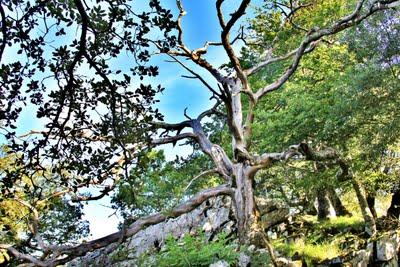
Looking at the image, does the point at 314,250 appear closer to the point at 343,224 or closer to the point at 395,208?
the point at 343,224

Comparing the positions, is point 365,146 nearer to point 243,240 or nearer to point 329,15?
point 243,240

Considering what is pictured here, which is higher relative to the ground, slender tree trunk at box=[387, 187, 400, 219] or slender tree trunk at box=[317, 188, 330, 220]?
slender tree trunk at box=[317, 188, 330, 220]

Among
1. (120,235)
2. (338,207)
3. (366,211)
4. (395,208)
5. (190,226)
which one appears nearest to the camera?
(366,211)

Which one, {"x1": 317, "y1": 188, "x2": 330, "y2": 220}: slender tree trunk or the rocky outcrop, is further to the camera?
{"x1": 317, "y1": 188, "x2": 330, "y2": 220}: slender tree trunk

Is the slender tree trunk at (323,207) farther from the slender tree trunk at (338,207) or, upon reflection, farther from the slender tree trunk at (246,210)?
the slender tree trunk at (246,210)

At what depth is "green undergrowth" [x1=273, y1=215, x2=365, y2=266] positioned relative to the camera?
30.4 ft

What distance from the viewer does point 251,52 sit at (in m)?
13.4

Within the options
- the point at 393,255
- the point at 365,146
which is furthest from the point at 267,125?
the point at 393,255

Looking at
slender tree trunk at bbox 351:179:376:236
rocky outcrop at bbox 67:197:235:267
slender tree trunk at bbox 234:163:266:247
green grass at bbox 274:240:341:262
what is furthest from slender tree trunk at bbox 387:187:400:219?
rocky outcrop at bbox 67:197:235:267

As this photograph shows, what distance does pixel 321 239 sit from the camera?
10406 millimetres

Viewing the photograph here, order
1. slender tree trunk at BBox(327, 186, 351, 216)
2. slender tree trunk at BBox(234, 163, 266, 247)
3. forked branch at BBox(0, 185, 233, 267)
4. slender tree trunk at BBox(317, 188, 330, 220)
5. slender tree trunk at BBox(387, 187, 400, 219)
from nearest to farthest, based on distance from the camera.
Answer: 1. slender tree trunk at BBox(234, 163, 266, 247)
2. forked branch at BBox(0, 185, 233, 267)
3. slender tree trunk at BBox(387, 187, 400, 219)
4. slender tree trunk at BBox(317, 188, 330, 220)
5. slender tree trunk at BBox(327, 186, 351, 216)

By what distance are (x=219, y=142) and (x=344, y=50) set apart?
5.30 metres

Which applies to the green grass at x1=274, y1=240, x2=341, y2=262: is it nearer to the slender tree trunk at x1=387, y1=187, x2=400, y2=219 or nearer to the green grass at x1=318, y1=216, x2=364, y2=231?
the green grass at x1=318, y1=216, x2=364, y2=231

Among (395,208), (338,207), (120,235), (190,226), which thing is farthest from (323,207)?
(120,235)
